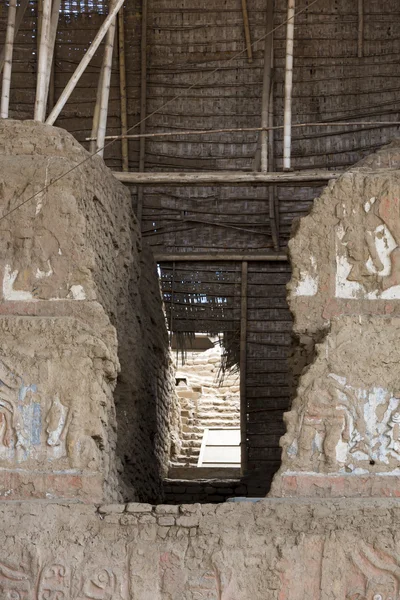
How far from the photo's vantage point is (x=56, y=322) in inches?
319

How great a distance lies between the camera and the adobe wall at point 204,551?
7402 millimetres

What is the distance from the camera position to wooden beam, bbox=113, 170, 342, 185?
9.23m

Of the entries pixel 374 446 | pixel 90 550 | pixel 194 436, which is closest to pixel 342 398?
pixel 374 446

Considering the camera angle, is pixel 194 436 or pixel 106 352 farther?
pixel 194 436

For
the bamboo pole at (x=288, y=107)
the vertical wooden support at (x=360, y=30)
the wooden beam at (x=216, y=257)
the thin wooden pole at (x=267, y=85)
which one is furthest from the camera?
the vertical wooden support at (x=360, y=30)

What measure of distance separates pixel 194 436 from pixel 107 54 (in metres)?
7.07

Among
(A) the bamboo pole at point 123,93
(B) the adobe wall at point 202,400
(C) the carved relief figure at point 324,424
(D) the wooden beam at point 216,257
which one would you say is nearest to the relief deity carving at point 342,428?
(C) the carved relief figure at point 324,424

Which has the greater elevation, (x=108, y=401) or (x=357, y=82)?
(x=357, y=82)

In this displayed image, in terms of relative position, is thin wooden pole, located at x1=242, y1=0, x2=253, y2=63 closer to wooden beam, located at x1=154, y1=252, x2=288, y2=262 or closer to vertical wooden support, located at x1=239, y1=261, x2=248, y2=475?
wooden beam, located at x1=154, y1=252, x2=288, y2=262

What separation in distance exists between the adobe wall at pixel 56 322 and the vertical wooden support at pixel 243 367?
311cm

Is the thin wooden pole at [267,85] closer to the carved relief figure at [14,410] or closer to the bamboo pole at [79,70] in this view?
the bamboo pole at [79,70]

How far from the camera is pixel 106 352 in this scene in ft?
26.5

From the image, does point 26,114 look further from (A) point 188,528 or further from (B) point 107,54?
(A) point 188,528

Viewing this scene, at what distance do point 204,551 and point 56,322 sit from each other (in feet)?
6.40
